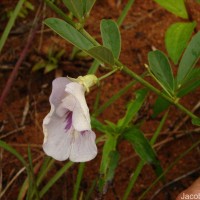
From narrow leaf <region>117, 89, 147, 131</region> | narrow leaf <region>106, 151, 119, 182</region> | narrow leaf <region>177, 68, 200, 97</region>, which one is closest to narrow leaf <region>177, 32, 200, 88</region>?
narrow leaf <region>177, 68, 200, 97</region>

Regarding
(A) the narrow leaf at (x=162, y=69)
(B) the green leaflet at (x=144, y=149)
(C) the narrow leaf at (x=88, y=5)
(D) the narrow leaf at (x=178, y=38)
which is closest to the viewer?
(C) the narrow leaf at (x=88, y=5)

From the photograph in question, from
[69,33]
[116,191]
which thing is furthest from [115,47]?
[116,191]

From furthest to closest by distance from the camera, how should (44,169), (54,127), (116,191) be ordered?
(116,191), (44,169), (54,127)

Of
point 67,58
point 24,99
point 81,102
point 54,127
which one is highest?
point 81,102

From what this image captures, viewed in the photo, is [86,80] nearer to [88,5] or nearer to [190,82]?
[88,5]

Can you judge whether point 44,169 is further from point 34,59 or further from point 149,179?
point 34,59

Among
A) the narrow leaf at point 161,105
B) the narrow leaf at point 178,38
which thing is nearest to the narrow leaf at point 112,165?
the narrow leaf at point 161,105

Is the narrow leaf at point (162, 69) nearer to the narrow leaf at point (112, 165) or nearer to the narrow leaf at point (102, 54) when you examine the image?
the narrow leaf at point (102, 54)
